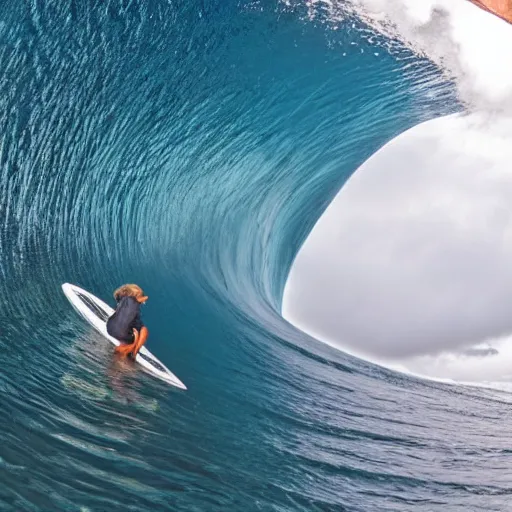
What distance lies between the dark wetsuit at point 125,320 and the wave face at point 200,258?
0.70ft

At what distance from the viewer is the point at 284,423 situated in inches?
200

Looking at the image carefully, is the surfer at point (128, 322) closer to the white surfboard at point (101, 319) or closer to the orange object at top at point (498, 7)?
the white surfboard at point (101, 319)

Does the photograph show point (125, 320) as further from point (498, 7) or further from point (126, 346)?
point (498, 7)

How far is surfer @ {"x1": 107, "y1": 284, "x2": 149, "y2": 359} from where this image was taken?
5160mm

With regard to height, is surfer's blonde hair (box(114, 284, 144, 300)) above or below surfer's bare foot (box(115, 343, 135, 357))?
above

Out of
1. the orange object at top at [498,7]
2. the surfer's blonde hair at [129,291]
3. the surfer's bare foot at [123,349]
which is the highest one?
the orange object at top at [498,7]

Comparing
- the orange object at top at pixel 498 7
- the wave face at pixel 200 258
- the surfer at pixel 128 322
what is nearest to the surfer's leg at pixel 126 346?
the surfer at pixel 128 322

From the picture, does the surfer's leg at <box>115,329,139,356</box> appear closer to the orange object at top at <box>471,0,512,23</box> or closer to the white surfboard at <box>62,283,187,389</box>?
the white surfboard at <box>62,283,187,389</box>

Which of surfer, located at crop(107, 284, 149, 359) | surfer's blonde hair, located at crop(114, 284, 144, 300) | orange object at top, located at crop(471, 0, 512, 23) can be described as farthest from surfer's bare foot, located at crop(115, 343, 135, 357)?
orange object at top, located at crop(471, 0, 512, 23)

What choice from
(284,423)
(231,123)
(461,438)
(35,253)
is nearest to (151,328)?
(35,253)

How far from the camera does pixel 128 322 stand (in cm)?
517

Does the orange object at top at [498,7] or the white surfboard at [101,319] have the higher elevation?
the orange object at top at [498,7]

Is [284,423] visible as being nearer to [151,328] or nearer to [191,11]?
[151,328]

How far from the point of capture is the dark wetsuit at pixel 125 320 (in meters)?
5.16
